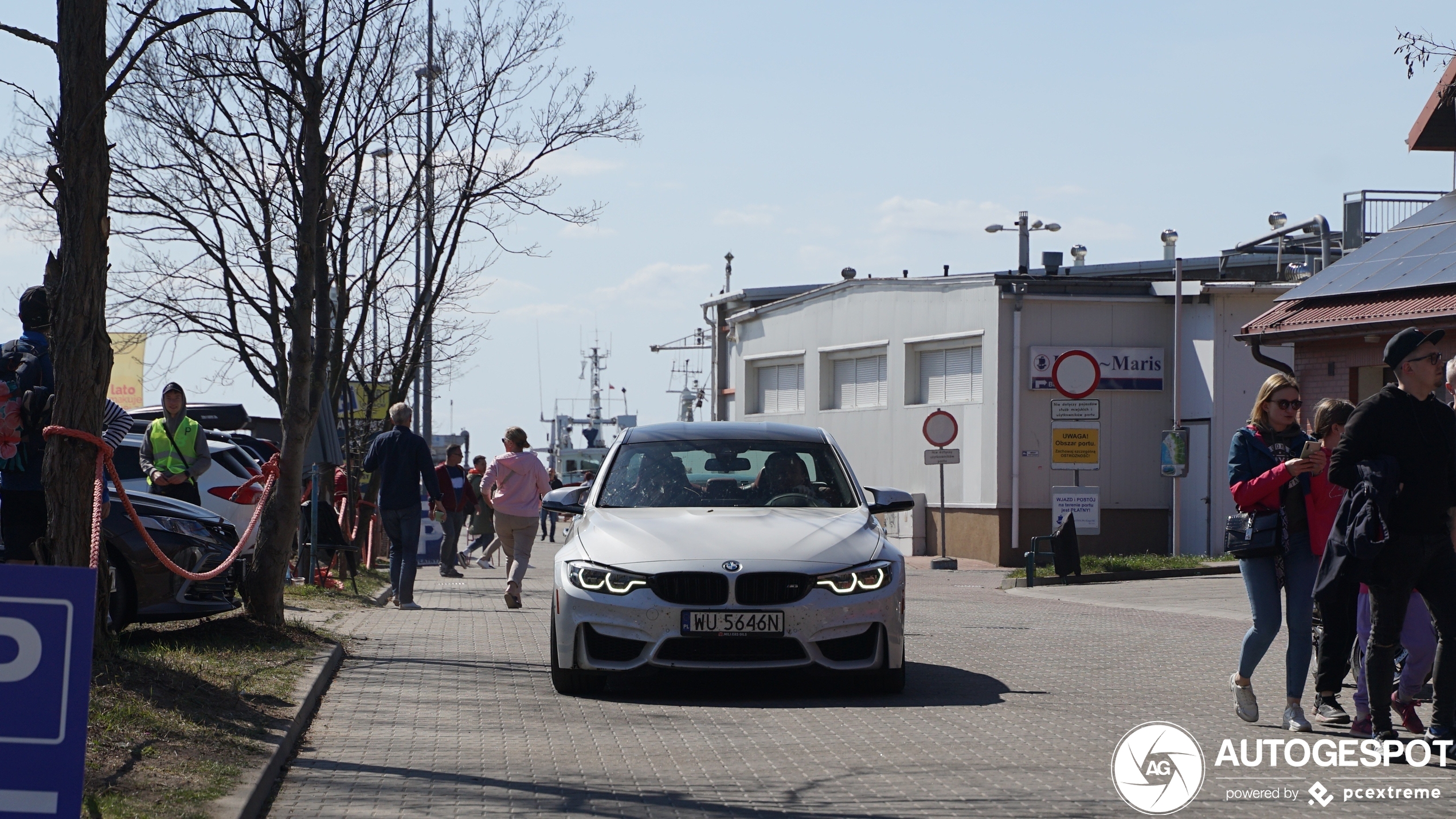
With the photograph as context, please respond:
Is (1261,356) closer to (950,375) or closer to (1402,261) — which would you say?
(1402,261)

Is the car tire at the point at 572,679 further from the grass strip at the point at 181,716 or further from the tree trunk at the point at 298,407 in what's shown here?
the tree trunk at the point at 298,407

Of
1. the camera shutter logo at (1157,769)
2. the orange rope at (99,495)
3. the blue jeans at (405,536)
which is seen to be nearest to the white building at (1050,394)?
the blue jeans at (405,536)

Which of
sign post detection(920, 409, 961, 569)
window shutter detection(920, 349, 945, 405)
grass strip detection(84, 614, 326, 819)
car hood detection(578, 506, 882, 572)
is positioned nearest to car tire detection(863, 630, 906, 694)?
car hood detection(578, 506, 882, 572)

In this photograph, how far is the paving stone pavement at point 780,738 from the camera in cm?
611

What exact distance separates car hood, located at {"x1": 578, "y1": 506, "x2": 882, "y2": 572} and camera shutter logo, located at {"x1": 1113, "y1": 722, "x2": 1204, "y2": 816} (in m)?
2.01

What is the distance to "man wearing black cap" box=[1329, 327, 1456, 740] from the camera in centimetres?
702

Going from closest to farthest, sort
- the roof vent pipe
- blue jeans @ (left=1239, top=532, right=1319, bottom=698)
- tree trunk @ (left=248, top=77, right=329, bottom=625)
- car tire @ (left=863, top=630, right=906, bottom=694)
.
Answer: blue jeans @ (left=1239, top=532, right=1319, bottom=698) < car tire @ (left=863, top=630, right=906, bottom=694) < tree trunk @ (left=248, top=77, right=329, bottom=625) < the roof vent pipe

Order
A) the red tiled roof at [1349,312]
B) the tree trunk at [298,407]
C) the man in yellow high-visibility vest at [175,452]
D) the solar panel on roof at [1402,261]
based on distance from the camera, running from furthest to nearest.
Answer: the solar panel on roof at [1402,261] < the red tiled roof at [1349,312] < the man in yellow high-visibility vest at [175,452] < the tree trunk at [298,407]

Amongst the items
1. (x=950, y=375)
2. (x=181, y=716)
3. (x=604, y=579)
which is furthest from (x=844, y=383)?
(x=181, y=716)

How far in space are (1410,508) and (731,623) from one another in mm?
3514

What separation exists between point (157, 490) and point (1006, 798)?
30.9 feet

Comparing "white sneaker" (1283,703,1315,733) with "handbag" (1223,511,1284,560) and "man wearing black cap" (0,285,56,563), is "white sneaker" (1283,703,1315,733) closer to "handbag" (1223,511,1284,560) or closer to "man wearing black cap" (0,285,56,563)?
"handbag" (1223,511,1284,560)

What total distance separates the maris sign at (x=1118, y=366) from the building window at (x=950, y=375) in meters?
1.51

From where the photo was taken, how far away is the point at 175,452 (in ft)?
44.5
